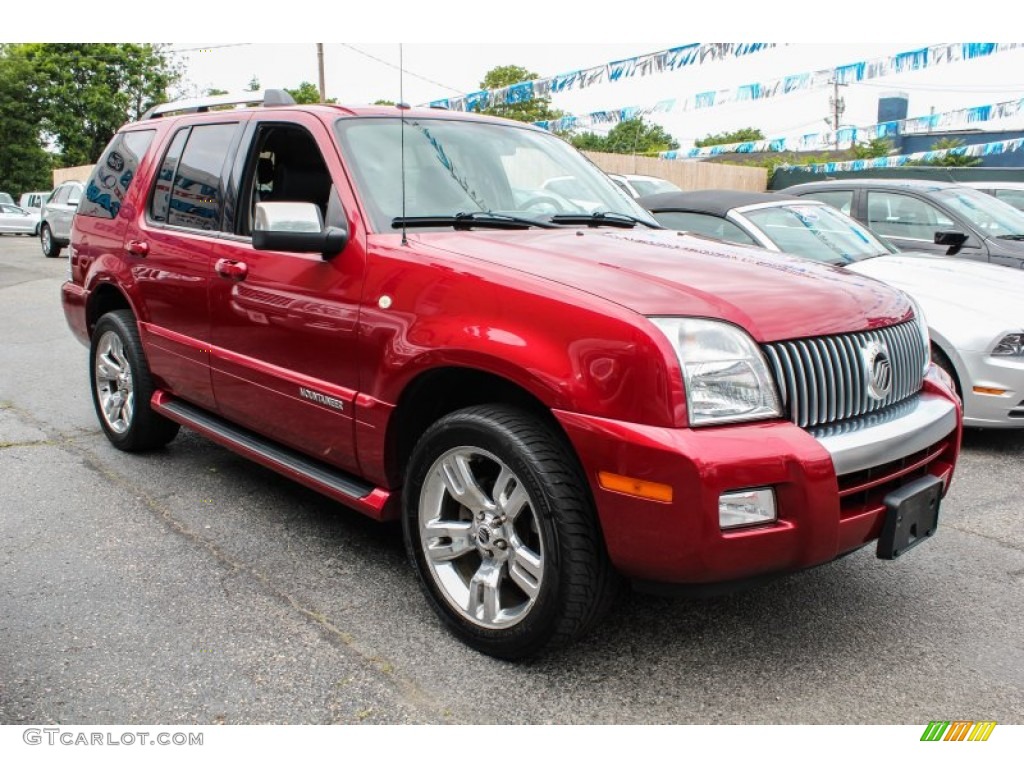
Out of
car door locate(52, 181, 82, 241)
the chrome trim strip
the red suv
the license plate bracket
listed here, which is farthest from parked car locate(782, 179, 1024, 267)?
car door locate(52, 181, 82, 241)

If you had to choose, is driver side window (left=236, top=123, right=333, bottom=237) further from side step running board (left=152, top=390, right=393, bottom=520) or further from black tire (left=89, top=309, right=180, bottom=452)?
black tire (left=89, top=309, right=180, bottom=452)

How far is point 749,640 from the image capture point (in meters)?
3.16

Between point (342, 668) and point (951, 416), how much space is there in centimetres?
222

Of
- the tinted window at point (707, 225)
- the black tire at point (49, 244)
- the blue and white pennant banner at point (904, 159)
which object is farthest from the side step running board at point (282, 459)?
the blue and white pennant banner at point (904, 159)

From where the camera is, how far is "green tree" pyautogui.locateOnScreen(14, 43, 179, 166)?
4072 cm

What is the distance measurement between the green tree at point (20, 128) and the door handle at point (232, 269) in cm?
4314

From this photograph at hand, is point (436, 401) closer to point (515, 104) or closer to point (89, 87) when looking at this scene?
point (515, 104)

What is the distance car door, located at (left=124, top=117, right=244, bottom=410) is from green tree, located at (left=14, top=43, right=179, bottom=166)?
39740 mm

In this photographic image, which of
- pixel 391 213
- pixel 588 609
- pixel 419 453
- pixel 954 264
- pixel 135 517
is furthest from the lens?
pixel 954 264

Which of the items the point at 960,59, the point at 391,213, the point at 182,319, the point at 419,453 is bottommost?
the point at 419,453

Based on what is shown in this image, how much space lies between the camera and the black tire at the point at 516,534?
2705mm

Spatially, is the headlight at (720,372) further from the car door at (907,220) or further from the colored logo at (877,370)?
the car door at (907,220)

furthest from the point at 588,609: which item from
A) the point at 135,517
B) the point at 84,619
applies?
the point at 135,517

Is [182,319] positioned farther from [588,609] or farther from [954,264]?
[954,264]
